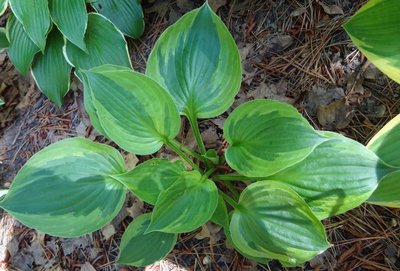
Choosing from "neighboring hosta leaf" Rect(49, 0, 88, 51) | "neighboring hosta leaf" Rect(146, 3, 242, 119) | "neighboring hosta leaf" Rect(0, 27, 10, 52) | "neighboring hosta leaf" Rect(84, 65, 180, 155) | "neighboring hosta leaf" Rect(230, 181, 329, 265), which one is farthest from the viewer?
"neighboring hosta leaf" Rect(0, 27, 10, 52)

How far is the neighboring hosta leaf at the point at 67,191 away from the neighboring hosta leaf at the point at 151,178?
0.14 meters

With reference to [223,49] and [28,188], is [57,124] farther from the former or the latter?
[223,49]

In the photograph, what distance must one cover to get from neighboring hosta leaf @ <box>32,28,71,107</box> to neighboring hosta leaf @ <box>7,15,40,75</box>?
0.04 meters

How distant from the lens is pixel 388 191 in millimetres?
1122

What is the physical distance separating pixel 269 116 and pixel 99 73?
47 centimetres

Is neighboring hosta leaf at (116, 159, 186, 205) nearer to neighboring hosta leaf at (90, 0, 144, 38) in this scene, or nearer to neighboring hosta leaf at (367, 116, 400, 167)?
neighboring hosta leaf at (367, 116, 400, 167)

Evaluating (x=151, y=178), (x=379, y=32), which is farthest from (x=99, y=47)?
(x=379, y=32)

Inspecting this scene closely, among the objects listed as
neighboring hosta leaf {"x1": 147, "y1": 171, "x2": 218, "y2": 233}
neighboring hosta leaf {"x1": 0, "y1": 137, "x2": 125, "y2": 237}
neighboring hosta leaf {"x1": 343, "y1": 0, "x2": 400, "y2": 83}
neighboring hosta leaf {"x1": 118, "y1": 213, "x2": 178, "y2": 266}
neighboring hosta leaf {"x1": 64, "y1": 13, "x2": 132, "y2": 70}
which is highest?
neighboring hosta leaf {"x1": 343, "y1": 0, "x2": 400, "y2": 83}

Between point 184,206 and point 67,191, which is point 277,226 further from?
point 67,191

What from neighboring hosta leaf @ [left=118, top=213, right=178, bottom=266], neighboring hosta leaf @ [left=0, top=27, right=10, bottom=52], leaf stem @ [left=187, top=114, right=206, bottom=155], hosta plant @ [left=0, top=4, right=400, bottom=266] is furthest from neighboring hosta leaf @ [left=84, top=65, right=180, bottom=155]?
neighboring hosta leaf @ [left=0, top=27, right=10, bottom=52]

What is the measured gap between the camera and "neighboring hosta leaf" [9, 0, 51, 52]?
1.75 m

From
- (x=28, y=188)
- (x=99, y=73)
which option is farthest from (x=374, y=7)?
(x=28, y=188)

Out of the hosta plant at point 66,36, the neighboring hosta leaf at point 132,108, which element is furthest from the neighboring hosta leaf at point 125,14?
the neighboring hosta leaf at point 132,108

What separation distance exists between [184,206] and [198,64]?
44 centimetres
